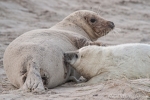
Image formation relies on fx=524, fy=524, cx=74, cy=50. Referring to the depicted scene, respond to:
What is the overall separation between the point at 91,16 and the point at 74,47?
4.42 feet

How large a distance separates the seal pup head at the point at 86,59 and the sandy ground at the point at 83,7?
298 millimetres

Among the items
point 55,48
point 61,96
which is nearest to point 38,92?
point 61,96

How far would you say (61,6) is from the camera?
13.6 m

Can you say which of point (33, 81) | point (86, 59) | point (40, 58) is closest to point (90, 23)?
point (86, 59)

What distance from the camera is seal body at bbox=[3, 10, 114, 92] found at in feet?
20.6

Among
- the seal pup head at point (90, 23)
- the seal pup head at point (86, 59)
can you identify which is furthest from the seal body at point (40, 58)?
the seal pup head at point (90, 23)

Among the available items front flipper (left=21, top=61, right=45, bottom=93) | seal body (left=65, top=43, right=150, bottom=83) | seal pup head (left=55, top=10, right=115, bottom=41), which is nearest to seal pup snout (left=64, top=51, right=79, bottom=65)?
seal body (left=65, top=43, right=150, bottom=83)

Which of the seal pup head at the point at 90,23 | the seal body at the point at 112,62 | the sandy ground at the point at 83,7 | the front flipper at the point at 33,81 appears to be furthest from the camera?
the seal pup head at the point at 90,23

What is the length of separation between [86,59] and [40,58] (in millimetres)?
912

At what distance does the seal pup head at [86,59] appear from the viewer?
276 inches

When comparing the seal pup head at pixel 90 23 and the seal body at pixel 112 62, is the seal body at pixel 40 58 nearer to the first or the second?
the seal body at pixel 112 62

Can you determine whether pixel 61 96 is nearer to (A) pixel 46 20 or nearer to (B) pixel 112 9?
(A) pixel 46 20

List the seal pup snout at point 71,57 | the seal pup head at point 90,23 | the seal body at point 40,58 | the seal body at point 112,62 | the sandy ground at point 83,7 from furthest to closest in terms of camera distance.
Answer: the seal pup head at point 90,23 < the seal pup snout at point 71,57 < the seal body at point 112,62 < the seal body at point 40,58 < the sandy ground at point 83,7

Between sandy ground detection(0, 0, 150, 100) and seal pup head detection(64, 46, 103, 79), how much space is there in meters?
0.30
